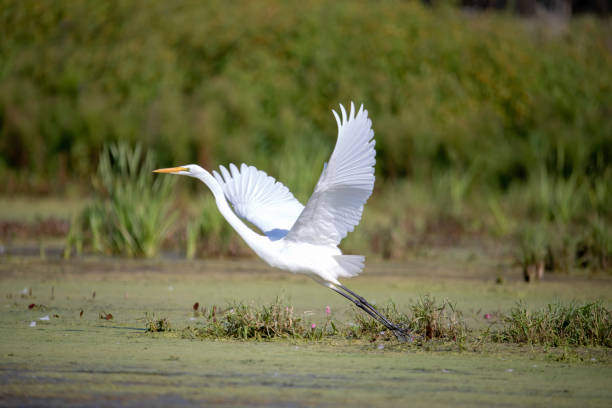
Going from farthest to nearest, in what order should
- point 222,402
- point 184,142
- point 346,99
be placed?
point 346,99, point 184,142, point 222,402

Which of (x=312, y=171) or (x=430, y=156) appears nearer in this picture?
(x=312, y=171)

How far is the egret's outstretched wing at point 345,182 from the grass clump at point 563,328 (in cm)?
124

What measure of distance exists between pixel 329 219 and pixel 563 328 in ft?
5.43

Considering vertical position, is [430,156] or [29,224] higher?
[430,156]

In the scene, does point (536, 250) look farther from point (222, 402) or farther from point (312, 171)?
point (222, 402)

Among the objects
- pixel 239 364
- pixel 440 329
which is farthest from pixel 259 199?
pixel 239 364

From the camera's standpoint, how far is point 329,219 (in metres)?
5.92

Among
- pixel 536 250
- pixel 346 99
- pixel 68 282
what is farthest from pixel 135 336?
pixel 346 99

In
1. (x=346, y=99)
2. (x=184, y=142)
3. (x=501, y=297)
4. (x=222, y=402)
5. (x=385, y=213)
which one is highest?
(x=346, y=99)

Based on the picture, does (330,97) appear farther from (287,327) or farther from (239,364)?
(239,364)

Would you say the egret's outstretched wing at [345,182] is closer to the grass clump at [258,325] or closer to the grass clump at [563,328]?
the grass clump at [258,325]

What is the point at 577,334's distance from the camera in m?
5.84

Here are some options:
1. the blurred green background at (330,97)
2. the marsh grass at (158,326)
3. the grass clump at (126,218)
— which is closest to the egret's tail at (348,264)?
the marsh grass at (158,326)

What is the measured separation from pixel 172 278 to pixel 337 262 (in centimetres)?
298
